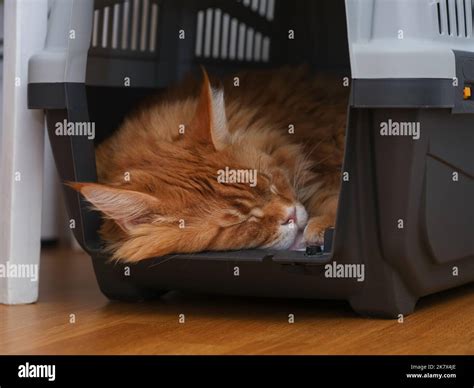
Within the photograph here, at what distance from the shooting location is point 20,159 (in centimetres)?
198

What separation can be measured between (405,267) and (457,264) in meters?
0.26

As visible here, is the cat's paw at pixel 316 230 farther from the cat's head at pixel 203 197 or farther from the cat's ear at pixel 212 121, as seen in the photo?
the cat's ear at pixel 212 121

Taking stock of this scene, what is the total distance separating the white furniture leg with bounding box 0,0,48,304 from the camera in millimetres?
1966

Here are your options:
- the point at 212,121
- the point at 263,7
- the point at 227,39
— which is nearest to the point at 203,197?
the point at 212,121

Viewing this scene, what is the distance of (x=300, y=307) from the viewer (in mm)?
1945

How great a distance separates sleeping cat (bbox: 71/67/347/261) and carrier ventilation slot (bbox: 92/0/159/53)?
9.6 inches

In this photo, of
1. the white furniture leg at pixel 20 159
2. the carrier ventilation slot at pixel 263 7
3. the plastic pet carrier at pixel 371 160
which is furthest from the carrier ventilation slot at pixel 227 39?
the white furniture leg at pixel 20 159

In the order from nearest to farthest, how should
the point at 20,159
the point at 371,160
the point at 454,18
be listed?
the point at 371,160 < the point at 454,18 < the point at 20,159

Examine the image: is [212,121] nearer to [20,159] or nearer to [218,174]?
[218,174]

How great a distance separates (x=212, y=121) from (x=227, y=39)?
0.83 meters

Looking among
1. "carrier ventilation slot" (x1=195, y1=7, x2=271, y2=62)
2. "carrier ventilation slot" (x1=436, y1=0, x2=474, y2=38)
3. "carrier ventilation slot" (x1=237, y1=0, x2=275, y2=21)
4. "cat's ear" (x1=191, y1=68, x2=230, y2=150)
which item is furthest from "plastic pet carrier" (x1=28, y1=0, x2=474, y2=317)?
"carrier ventilation slot" (x1=237, y1=0, x2=275, y2=21)

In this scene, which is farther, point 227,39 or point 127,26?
point 227,39
